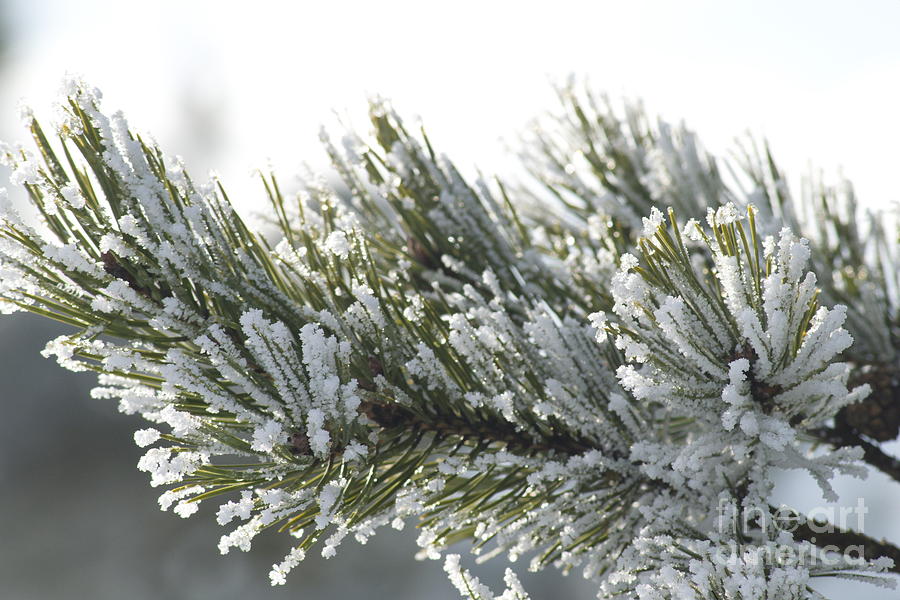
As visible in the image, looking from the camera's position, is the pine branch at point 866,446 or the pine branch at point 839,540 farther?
the pine branch at point 866,446

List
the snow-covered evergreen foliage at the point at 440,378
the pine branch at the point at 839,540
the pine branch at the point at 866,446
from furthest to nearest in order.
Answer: the pine branch at the point at 866,446 → the pine branch at the point at 839,540 → the snow-covered evergreen foliage at the point at 440,378

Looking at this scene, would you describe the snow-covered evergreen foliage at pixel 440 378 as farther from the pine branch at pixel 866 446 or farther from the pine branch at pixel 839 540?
the pine branch at pixel 866 446

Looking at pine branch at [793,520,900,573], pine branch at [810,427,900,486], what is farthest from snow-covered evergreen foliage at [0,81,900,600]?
pine branch at [810,427,900,486]

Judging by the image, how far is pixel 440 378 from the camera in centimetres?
79

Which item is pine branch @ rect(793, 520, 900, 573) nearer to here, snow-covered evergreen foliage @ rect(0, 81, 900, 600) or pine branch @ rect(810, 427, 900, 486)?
snow-covered evergreen foliage @ rect(0, 81, 900, 600)

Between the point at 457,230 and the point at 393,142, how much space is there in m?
0.17

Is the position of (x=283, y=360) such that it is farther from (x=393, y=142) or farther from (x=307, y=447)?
(x=393, y=142)

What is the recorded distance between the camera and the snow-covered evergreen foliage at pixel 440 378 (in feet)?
2.15

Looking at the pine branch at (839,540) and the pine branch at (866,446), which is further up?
the pine branch at (866,446)

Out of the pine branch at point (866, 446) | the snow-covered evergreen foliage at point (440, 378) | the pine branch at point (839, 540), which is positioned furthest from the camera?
the pine branch at point (866, 446)

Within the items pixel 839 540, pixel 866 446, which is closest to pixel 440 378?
pixel 839 540

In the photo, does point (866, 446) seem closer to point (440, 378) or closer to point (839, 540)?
point (839, 540)

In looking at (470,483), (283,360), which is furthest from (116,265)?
(470,483)

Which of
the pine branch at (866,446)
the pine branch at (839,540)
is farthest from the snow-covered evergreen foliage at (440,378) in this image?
the pine branch at (866,446)
